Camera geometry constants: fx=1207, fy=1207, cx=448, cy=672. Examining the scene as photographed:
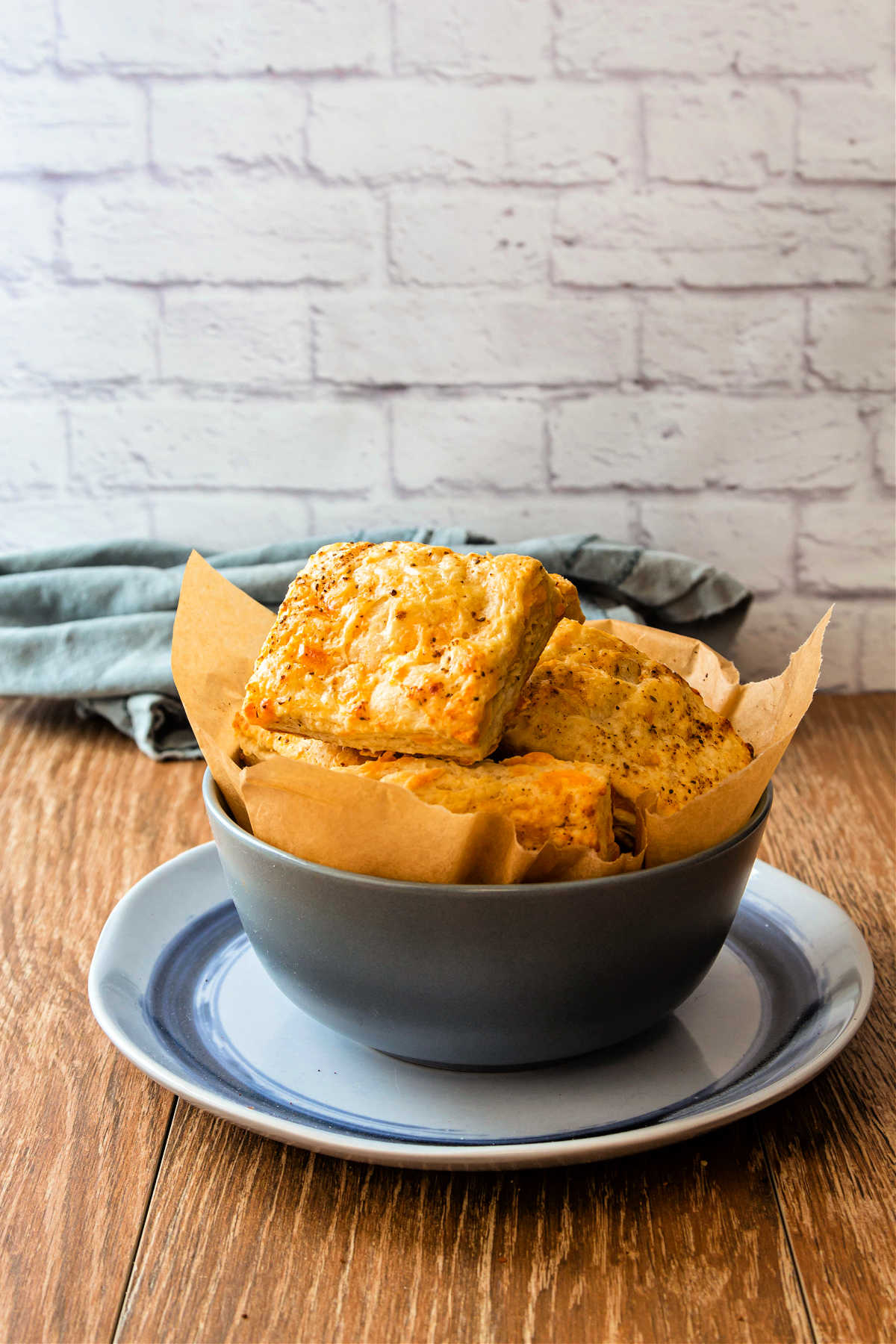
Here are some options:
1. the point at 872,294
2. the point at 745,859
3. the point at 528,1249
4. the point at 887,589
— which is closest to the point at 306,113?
the point at 872,294

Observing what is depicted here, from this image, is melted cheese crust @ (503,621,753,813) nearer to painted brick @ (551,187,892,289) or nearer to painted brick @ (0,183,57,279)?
painted brick @ (551,187,892,289)

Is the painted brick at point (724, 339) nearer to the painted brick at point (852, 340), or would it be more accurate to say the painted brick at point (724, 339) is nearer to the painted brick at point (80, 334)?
the painted brick at point (852, 340)

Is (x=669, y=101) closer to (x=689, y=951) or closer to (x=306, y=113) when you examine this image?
(x=306, y=113)

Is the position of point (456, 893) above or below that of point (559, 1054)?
above

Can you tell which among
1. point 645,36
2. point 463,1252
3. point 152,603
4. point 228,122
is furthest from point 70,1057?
point 645,36

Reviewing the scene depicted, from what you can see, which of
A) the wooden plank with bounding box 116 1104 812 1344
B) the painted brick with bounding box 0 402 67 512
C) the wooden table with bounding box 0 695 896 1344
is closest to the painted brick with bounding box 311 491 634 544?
the painted brick with bounding box 0 402 67 512

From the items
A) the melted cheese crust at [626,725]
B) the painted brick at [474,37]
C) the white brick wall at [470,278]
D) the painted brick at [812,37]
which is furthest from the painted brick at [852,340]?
the melted cheese crust at [626,725]
